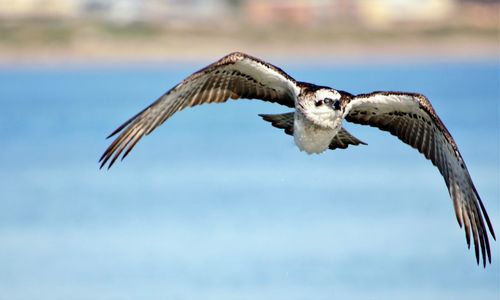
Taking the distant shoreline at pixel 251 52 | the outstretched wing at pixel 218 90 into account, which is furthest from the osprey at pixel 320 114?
Result: the distant shoreline at pixel 251 52

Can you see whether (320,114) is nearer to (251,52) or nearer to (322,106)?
(322,106)

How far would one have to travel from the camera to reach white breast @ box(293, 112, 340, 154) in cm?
1073

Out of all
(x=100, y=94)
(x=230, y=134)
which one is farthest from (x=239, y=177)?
(x=100, y=94)

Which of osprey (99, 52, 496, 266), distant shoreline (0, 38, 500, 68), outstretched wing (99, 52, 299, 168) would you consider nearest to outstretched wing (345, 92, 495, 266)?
osprey (99, 52, 496, 266)

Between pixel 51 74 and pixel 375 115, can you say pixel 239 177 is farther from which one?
pixel 51 74

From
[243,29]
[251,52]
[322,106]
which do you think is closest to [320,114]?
[322,106]

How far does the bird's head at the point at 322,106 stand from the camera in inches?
415

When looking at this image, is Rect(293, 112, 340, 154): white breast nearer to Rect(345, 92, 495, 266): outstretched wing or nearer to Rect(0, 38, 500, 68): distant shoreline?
Rect(345, 92, 495, 266): outstretched wing

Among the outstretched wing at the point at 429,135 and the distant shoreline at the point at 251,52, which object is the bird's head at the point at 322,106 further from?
the distant shoreline at the point at 251,52

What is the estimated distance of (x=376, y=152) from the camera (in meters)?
31.6

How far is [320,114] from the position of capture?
34.8 ft

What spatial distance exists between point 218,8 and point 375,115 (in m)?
72.3

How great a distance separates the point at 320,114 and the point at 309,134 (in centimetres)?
24

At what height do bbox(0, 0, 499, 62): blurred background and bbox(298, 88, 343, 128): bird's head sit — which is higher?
bbox(0, 0, 499, 62): blurred background
